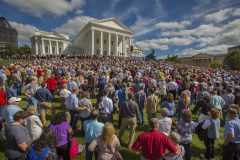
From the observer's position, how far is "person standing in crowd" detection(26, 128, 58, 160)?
9.03 feet

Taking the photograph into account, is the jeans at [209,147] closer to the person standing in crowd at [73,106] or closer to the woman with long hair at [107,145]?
the woman with long hair at [107,145]

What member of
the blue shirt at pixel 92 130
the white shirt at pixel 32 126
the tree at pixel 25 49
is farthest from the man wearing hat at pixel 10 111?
the tree at pixel 25 49

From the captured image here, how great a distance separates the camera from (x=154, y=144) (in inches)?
141

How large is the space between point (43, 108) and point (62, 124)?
365 centimetres

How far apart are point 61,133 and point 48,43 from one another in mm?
86493

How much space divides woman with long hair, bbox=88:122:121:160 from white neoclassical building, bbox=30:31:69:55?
272 feet

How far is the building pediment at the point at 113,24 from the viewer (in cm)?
6828

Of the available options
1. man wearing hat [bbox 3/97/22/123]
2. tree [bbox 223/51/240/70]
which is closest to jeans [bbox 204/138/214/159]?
man wearing hat [bbox 3/97/22/123]

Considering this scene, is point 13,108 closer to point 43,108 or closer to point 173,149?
point 43,108

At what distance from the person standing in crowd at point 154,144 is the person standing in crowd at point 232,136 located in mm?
1933

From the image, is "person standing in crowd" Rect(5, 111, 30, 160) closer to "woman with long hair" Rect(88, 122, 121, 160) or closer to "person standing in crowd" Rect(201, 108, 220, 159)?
"woman with long hair" Rect(88, 122, 121, 160)

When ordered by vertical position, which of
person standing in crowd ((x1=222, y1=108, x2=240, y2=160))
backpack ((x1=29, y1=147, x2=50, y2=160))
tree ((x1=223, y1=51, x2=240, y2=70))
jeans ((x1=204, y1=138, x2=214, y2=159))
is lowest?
jeans ((x1=204, y1=138, x2=214, y2=159))

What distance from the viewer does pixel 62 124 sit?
4.15m

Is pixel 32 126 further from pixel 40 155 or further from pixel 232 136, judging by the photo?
pixel 232 136
